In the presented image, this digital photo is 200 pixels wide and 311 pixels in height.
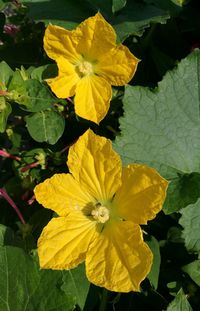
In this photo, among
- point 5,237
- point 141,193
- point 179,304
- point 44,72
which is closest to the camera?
point 141,193

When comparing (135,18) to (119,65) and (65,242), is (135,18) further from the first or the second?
(65,242)

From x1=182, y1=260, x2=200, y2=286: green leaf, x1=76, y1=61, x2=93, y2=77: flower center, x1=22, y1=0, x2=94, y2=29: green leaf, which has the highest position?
x1=22, y1=0, x2=94, y2=29: green leaf

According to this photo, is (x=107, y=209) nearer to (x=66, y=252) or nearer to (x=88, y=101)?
(x=66, y=252)

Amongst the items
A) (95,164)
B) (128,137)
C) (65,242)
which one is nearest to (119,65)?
(128,137)

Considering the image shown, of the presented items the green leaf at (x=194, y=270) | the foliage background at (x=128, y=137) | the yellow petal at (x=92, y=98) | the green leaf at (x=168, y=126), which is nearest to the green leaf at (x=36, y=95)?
the foliage background at (x=128, y=137)

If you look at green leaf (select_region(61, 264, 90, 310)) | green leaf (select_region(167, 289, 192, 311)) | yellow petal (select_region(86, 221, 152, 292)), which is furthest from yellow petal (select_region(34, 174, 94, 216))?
green leaf (select_region(167, 289, 192, 311))

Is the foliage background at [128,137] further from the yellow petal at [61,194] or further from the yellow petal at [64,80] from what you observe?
the yellow petal at [61,194]

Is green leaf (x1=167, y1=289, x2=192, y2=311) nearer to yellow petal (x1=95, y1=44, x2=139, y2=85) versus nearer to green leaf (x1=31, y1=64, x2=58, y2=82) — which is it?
yellow petal (x1=95, y1=44, x2=139, y2=85)
